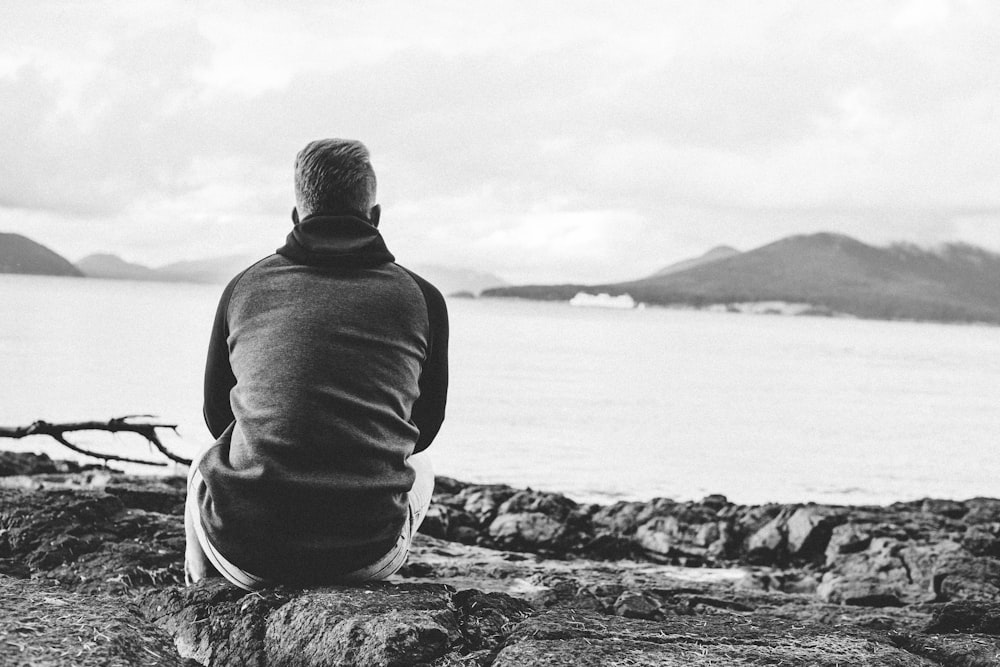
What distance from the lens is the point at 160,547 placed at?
537 cm

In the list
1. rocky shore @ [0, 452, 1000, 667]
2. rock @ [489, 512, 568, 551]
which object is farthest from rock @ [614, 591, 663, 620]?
rock @ [489, 512, 568, 551]

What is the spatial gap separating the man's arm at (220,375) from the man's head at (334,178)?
0.42 m

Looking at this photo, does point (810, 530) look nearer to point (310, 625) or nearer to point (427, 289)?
point (427, 289)

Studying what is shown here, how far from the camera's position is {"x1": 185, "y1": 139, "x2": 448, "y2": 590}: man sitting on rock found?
10.8ft

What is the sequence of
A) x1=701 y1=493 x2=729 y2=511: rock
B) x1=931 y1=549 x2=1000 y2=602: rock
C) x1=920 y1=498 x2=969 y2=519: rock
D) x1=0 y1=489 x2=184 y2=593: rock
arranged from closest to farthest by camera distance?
x1=0 y1=489 x2=184 y2=593: rock
x1=931 y1=549 x2=1000 y2=602: rock
x1=701 y1=493 x2=729 y2=511: rock
x1=920 y1=498 x2=969 y2=519: rock

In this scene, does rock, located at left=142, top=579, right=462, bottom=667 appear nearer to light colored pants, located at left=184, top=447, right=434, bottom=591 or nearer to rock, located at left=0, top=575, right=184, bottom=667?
light colored pants, located at left=184, top=447, right=434, bottom=591

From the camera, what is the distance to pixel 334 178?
11.6 ft

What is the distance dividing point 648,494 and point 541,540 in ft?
23.7

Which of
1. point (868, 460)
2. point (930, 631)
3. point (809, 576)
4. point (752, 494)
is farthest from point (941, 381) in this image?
point (930, 631)

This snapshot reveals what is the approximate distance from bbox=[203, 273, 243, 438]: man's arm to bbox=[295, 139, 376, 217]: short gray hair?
41 cm

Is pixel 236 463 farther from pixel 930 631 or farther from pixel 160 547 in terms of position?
pixel 930 631

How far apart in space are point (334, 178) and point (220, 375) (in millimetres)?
905

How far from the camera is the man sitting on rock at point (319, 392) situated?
3291 mm

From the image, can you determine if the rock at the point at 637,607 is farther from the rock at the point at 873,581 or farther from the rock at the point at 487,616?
the rock at the point at 873,581
